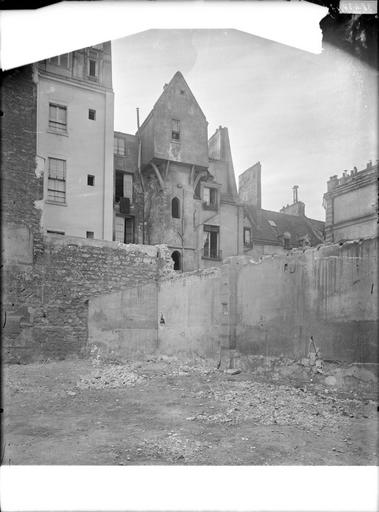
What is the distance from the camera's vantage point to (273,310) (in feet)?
23.8

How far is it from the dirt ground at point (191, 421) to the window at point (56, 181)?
7.09 m

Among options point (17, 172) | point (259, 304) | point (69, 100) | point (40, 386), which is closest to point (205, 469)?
point (259, 304)

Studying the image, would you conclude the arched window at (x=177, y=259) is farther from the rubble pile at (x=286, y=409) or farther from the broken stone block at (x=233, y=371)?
the rubble pile at (x=286, y=409)

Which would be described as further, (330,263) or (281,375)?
(281,375)

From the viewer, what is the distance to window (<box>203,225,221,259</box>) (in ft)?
75.2

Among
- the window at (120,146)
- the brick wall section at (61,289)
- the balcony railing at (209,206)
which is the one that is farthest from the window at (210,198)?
the brick wall section at (61,289)

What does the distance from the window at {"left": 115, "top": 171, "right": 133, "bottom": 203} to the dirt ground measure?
45.8 feet

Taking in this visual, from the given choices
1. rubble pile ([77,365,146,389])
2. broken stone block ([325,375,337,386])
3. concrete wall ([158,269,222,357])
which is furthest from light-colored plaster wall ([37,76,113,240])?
broken stone block ([325,375,337,386])

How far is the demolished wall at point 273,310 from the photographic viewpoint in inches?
223

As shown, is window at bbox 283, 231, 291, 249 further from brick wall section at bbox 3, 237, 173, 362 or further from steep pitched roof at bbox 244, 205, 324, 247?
brick wall section at bbox 3, 237, 173, 362

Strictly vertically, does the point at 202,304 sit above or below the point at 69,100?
below

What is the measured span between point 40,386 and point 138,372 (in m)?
2.14

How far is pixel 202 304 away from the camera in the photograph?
372 inches

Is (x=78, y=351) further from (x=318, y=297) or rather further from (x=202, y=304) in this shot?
(x=318, y=297)
